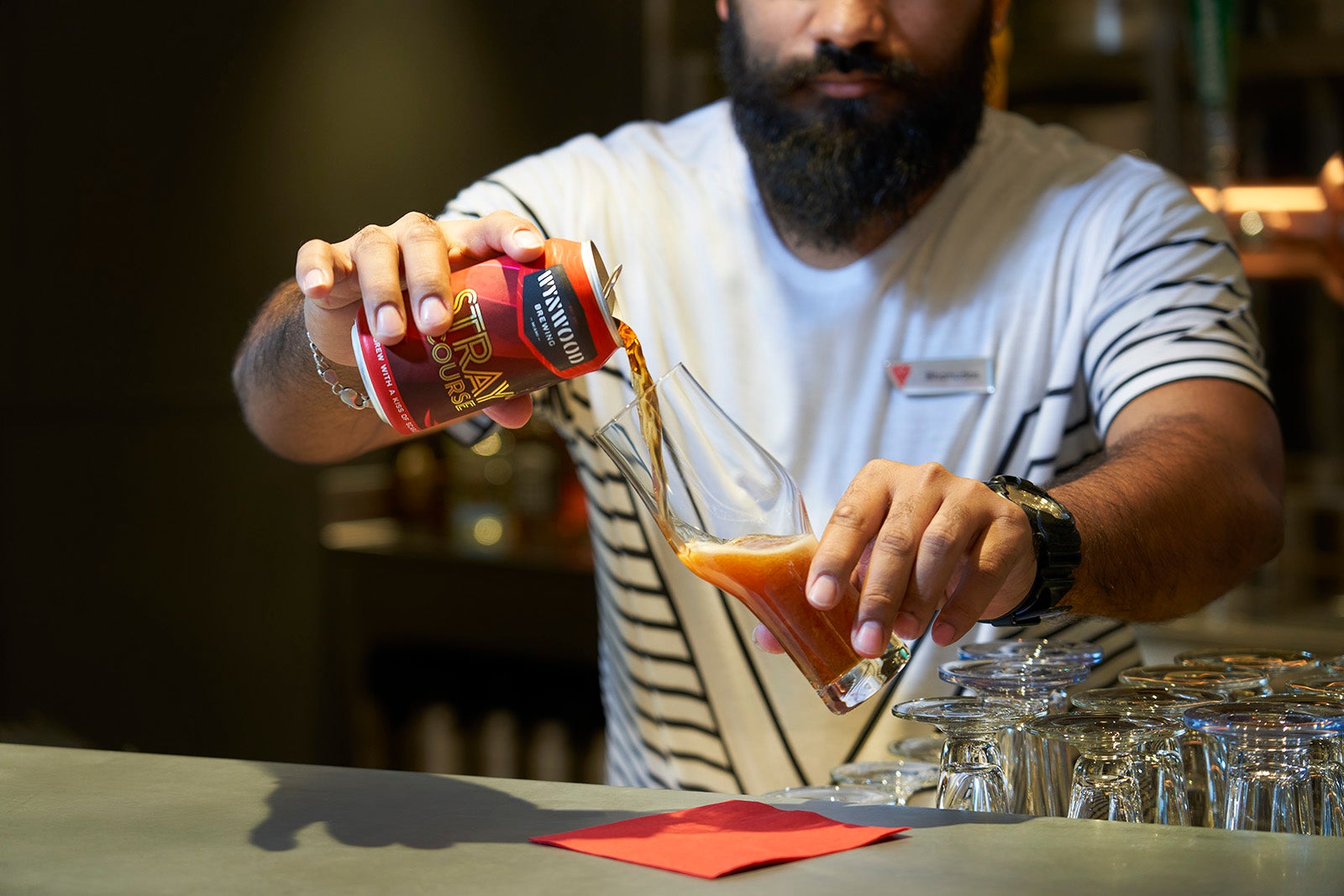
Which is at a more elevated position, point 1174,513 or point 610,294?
point 610,294

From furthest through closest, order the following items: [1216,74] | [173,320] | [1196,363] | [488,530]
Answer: [488,530]
[173,320]
[1216,74]
[1196,363]

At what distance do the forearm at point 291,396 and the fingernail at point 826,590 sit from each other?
57cm

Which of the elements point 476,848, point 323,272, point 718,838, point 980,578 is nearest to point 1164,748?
point 980,578

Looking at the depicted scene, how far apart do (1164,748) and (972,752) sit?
125mm

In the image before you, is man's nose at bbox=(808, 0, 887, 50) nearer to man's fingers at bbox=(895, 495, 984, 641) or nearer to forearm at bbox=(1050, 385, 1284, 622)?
forearm at bbox=(1050, 385, 1284, 622)

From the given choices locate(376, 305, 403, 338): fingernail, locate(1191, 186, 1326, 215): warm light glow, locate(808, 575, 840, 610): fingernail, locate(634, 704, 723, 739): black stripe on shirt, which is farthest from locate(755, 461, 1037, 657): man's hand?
locate(1191, 186, 1326, 215): warm light glow

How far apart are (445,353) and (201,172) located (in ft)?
7.24

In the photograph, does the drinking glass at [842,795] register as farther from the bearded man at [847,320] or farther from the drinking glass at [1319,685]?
the bearded man at [847,320]

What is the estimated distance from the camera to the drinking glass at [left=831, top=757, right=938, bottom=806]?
3.41 feet

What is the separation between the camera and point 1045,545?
0.98 m

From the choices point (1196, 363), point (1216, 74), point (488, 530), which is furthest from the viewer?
point (488, 530)

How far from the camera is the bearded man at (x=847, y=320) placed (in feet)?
4.73

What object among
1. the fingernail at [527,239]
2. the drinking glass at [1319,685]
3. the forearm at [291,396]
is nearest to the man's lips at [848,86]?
the forearm at [291,396]

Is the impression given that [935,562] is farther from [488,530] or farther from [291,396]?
[488,530]
